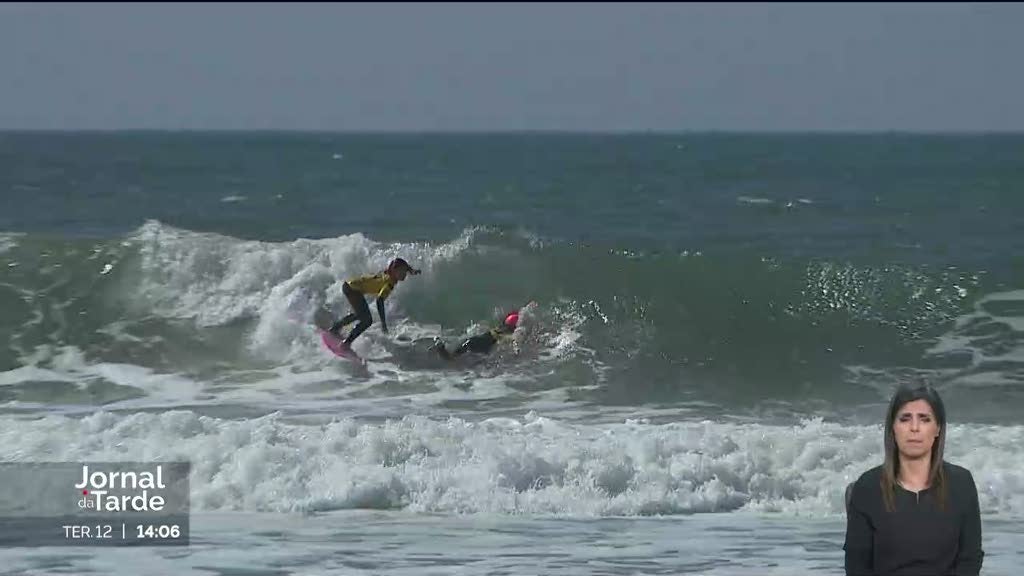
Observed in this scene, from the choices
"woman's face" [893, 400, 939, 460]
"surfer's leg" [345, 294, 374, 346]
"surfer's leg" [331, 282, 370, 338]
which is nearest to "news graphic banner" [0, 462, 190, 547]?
"surfer's leg" [345, 294, 374, 346]

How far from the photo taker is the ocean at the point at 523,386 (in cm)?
1075

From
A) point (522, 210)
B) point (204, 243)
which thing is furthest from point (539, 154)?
point (204, 243)

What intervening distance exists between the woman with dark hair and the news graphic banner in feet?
22.1

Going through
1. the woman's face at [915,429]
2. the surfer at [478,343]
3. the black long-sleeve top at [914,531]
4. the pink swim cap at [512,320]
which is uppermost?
the pink swim cap at [512,320]

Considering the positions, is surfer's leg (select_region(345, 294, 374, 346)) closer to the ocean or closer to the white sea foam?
the ocean

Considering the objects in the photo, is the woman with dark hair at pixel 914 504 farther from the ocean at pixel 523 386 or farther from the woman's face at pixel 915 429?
the ocean at pixel 523 386

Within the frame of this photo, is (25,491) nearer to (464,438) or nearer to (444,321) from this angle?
(464,438)

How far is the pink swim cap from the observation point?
18688 millimetres

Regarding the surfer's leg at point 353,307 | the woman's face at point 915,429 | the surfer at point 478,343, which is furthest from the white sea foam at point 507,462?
the woman's face at point 915,429

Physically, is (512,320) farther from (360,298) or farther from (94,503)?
(94,503)

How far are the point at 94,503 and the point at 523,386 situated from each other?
5972 millimetres

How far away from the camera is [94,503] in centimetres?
1178

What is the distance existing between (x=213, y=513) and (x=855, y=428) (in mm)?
5774

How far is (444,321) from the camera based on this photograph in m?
19.4
